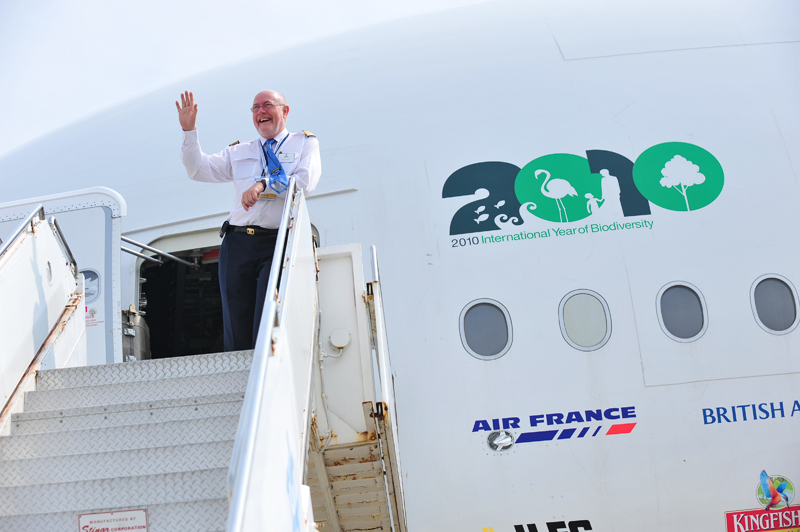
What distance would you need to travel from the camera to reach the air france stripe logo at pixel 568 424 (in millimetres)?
4699

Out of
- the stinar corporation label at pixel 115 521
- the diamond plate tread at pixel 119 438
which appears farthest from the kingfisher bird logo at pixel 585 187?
the stinar corporation label at pixel 115 521

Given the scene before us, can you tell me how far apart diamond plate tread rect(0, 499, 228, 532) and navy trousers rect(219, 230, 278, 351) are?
1.05 metres

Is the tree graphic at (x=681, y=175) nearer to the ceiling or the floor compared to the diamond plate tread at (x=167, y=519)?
nearer to the ceiling

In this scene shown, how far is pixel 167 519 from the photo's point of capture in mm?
2887

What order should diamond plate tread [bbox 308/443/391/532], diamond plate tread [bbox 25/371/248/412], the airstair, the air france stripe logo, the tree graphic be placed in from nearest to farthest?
the airstair, diamond plate tread [bbox 25/371/248/412], diamond plate tread [bbox 308/443/391/532], the air france stripe logo, the tree graphic

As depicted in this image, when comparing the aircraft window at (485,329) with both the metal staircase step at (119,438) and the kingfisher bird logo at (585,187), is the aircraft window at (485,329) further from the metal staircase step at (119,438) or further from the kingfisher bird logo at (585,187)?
the metal staircase step at (119,438)

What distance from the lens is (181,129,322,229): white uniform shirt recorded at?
3.74 metres

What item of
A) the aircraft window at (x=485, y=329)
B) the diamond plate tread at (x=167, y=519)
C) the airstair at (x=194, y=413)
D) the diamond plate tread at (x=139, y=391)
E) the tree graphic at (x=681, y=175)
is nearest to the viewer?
the airstair at (x=194, y=413)

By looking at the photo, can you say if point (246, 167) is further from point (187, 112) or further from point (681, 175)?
point (681, 175)

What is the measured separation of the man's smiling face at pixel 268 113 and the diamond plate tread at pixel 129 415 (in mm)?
1582

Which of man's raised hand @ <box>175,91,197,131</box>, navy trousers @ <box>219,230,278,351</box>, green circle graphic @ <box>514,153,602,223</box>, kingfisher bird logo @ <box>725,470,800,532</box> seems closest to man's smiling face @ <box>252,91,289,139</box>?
man's raised hand @ <box>175,91,197,131</box>

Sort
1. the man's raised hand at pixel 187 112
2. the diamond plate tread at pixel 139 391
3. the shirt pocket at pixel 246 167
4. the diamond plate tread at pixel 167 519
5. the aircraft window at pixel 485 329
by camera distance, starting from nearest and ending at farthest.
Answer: the diamond plate tread at pixel 167 519 < the diamond plate tread at pixel 139 391 < the man's raised hand at pixel 187 112 < the shirt pocket at pixel 246 167 < the aircraft window at pixel 485 329

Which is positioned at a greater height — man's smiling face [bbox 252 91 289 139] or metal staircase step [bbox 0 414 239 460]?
man's smiling face [bbox 252 91 289 139]

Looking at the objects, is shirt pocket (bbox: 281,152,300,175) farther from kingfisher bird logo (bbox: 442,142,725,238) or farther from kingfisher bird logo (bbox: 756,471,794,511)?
kingfisher bird logo (bbox: 756,471,794,511)
